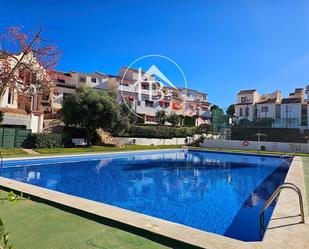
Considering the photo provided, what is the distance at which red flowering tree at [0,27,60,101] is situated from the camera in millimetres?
4816

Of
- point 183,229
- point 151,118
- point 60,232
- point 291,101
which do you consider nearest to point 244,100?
point 291,101

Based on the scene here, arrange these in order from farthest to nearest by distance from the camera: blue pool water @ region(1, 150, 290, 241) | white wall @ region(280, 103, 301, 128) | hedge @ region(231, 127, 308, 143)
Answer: white wall @ region(280, 103, 301, 128)
hedge @ region(231, 127, 308, 143)
blue pool water @ region(1, 150, 290, 241)

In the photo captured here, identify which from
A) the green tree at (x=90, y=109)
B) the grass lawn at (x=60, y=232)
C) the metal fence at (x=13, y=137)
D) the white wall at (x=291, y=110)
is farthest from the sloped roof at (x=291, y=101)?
the grass lawn at (x=60, y=232)

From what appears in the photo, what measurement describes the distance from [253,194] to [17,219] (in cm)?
960

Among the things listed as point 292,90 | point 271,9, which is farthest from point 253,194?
point 292,90

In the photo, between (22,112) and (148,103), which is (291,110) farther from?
(22,112)

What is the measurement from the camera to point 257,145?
37.2 meters

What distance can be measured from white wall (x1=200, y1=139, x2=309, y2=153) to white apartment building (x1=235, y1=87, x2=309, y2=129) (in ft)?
32.0

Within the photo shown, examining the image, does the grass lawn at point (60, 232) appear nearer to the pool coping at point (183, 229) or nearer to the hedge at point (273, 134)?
the pool coping at point (183, 229)

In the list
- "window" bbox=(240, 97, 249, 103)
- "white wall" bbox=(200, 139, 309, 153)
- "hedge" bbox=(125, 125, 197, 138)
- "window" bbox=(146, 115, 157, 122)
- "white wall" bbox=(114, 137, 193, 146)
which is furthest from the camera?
"window" bbox=(240, 97, 249, 103)

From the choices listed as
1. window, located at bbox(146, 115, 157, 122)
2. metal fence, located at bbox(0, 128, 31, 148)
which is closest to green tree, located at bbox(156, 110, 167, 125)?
window, located at bbox(146, 115, 157, 122)

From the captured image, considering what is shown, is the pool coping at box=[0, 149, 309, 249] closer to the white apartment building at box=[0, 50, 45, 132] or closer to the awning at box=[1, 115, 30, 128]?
the white apartment building at box=[0, 50, 45, 132]

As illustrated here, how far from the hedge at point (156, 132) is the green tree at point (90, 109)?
28.4ft

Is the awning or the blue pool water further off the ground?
the awning
